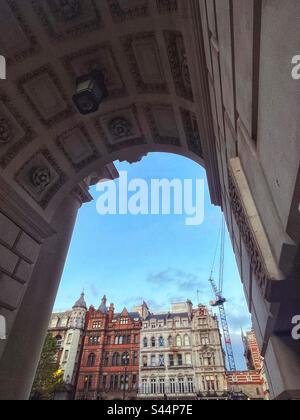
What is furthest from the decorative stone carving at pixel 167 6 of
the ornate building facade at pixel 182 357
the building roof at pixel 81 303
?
the building roof at pixel 81 303

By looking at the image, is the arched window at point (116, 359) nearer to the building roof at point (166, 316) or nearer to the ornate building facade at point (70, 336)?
the ornate building facade at point (70, 336)

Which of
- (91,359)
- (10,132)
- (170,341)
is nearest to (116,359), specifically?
(91,359)

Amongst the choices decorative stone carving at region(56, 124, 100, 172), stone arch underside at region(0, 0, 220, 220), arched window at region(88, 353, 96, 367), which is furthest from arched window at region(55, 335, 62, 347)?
decorative stone carving at region(56, 124, 100, 172)

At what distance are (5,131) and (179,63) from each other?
11.3 feet

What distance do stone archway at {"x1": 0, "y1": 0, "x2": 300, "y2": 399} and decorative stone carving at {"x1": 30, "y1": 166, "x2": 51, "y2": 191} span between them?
2 cm

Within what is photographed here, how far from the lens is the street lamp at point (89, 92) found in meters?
4.47

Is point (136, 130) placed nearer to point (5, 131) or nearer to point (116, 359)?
point (5, 131)

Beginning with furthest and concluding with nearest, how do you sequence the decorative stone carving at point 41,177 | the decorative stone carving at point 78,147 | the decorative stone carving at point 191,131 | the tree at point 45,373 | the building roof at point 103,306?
the building roof at point 103,306, the tree at point 45,373, the decorative stone carving at point 78,147, the decorative stone carving at point 41,177, the decorative stone carving at point 191,131

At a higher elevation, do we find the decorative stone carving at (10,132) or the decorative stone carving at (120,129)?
the decorative stone carving at (120,129)

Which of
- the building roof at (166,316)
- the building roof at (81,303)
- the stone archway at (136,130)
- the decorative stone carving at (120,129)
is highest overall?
the building roof at (81,303)

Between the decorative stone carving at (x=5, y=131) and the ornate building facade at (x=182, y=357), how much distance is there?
39.4 metres

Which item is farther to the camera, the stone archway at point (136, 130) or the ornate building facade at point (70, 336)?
the ornate building facade at point (70, 336)

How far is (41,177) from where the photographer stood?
18.9 feet

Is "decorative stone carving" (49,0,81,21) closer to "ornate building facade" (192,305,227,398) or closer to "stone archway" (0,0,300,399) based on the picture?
"stone archway" (0,0,300,399)
